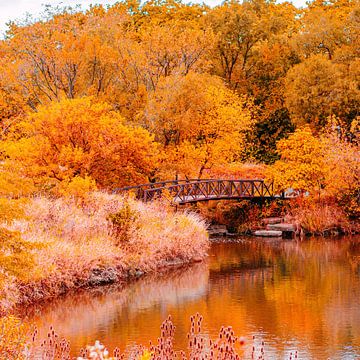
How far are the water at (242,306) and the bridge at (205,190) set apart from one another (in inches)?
225

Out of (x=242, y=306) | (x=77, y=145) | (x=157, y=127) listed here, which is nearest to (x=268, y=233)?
(x=157, y=127)

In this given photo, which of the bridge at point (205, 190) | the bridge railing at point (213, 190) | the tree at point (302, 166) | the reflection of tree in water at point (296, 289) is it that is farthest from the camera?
the tree at point (302, 166)

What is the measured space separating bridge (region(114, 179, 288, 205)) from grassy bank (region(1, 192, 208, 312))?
4582mm

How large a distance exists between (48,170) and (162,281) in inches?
341

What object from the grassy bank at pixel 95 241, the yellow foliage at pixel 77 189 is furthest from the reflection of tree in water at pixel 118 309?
the yellow foliage at pixel 77 189

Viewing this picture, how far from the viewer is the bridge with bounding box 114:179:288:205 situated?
3519cm

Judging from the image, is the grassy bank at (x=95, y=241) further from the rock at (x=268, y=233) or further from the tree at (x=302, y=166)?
the tree at (x=302, y=166)

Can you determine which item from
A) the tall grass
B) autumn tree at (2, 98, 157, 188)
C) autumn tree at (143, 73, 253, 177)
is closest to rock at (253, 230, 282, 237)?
the tall grass

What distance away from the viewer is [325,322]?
1880cm

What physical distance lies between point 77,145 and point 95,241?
30.1 ft

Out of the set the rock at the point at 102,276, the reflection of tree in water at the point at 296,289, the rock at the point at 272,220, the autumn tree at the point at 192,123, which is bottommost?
the reflection of tree in water at the point at 296,289

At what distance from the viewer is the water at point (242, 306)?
16859 mm

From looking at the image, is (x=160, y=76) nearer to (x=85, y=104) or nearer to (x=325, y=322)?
(x=85, y=104)

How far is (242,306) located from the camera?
21062mm
